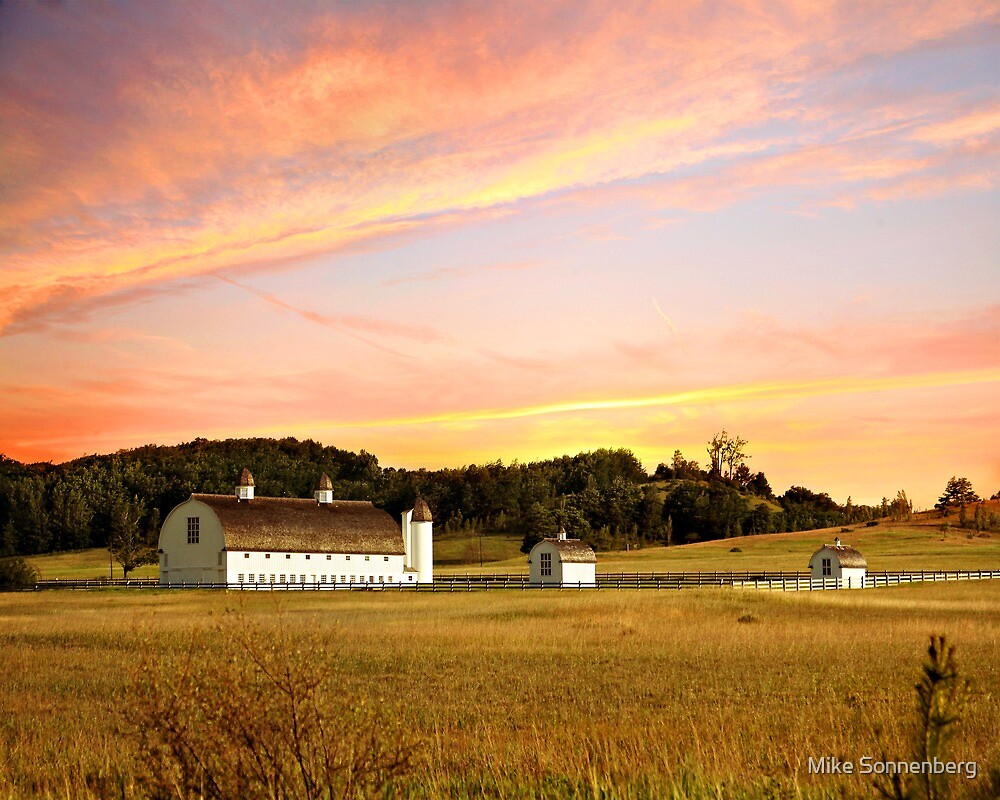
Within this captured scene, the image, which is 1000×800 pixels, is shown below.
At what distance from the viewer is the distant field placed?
3497 inches

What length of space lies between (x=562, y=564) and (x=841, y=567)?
717 inches

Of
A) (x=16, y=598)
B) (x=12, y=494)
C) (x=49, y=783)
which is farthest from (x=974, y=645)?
(x=12, y=494)

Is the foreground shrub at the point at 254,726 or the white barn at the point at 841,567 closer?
the foreground shrub at the point at 254,726

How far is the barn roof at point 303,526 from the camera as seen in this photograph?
251ft

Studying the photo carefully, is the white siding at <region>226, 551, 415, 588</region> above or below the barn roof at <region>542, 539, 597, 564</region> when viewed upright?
below

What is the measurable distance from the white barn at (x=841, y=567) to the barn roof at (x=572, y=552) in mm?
14726

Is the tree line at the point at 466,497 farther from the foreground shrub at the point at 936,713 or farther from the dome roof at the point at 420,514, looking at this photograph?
the foreground shrub at the point at 936,713

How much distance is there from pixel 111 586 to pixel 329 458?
11665 centimetres

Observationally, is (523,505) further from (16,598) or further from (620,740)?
(620,740)

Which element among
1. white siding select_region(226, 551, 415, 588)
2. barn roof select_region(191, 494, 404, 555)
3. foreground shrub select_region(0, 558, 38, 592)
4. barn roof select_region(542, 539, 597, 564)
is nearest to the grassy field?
barn roof select_region(542, 539, 597, 564)

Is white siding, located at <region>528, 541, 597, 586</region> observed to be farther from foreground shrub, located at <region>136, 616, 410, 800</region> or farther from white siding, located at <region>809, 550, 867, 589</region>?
foreground shrub, located at <region>136, 616, 410, 800</region>

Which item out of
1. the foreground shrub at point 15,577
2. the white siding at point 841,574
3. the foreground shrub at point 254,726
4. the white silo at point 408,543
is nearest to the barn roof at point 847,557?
the white siding at point 841,574

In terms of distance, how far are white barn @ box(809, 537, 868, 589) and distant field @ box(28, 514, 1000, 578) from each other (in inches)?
495

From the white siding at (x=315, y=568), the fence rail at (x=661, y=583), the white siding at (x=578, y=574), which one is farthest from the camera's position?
the white siding at (x=315, y=568)
